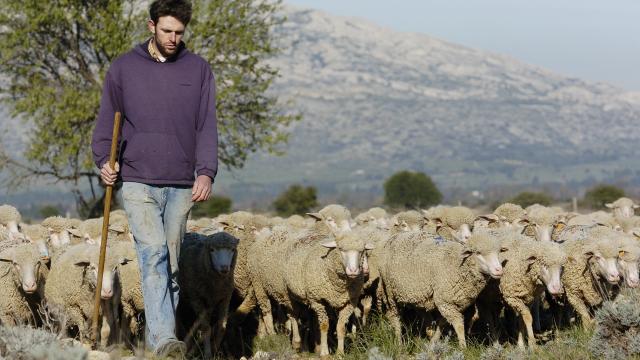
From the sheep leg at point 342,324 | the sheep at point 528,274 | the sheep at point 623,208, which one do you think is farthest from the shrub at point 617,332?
the sheep at point 623,208

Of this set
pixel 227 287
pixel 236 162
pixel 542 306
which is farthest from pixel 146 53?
pixel 236 162

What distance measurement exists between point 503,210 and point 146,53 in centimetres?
987

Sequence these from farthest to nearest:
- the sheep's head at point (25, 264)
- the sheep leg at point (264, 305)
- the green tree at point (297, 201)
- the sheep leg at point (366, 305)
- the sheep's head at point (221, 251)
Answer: the green tree at point (297, 201) → the sheep leg at point (264, 305) → the sheep leg at point (366, 305) → the sheep's head at point (221, 251) → the sheep's head at point (25, 264)

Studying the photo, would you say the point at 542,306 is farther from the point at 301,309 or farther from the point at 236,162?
the point at 236,162

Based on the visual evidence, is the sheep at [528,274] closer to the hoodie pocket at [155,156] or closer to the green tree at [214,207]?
the hoodie pocket at [155,156]

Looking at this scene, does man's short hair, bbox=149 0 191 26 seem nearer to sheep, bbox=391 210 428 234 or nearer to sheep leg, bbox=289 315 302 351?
sheep leg, bbox=289 315 302 351

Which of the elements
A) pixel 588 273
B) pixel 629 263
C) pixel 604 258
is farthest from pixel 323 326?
pixel 629 263

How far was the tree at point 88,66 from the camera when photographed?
25.6 metres

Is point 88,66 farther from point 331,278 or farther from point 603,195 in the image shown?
point 603,195

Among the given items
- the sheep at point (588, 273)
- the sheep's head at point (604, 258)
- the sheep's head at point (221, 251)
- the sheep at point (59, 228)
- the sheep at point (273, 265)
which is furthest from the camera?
the sheep at point (59, 228)

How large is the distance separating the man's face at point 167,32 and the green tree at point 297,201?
41.5 metres

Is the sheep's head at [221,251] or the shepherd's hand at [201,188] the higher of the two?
the shepherd's hand at [201,188]

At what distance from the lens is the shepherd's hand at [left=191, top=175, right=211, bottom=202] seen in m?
6.95

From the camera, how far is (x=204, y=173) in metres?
7.03
